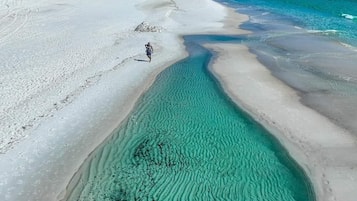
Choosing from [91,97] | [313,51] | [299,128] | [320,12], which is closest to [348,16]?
[320,12]

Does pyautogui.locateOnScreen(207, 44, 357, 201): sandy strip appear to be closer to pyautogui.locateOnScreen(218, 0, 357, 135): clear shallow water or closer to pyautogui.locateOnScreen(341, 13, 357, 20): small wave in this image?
pyautogui.locateOnScreen(218, 0, 357, 135): clear shallow water

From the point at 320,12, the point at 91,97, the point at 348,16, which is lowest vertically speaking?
the point at 348,16

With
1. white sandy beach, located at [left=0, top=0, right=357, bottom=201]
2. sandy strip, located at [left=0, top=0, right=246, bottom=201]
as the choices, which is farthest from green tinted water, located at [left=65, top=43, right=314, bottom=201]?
sandy strip, located at [left=0, top=0, right=246, bottom=201]

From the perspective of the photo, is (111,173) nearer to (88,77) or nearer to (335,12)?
(88,77)

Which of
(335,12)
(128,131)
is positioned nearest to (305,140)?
(128,131)

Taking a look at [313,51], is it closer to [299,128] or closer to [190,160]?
[299,128]

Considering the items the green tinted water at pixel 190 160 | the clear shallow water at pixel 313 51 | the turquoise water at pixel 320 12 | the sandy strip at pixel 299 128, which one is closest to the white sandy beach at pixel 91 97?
the sandy strip at pixel 299 128
